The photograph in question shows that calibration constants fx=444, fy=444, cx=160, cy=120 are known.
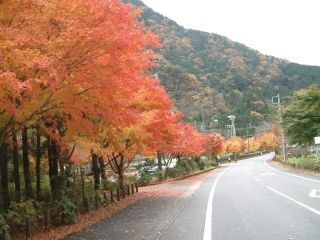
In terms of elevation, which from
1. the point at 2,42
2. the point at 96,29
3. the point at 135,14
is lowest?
the point at 2,42

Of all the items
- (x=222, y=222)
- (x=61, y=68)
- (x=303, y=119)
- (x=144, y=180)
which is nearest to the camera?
(x=61, y=68)

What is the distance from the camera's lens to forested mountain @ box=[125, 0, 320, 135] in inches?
4732

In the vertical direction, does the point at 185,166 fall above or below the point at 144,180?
above

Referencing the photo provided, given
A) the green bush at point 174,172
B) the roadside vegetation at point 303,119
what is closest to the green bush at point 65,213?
the roadside vegetation at point 303,119

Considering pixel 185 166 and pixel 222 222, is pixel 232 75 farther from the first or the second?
pixel 222 222

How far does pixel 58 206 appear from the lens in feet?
49.5

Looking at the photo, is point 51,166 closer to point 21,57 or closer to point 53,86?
point 53,86

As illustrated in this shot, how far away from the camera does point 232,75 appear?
130125mm

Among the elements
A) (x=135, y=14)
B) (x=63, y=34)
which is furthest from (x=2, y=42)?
(x=135, y=14)

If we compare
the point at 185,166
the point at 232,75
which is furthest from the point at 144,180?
the point at 232,75

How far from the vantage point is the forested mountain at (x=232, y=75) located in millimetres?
120188

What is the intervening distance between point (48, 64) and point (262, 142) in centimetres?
12194

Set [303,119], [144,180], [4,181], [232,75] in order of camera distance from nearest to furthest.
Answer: [4,181] → [144,180] → [303,119] → [232,75]

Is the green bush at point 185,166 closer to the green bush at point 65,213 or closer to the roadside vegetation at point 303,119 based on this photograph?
the roadside vegetation at point 303,119
